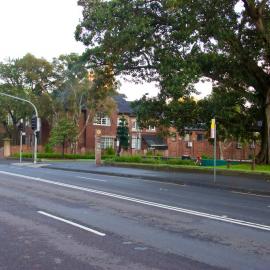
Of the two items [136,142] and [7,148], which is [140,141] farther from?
[7,148]

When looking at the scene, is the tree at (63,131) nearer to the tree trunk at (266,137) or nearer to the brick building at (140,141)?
the brick building at (140,141)

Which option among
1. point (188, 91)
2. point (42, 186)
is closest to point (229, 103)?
point (188, 91)

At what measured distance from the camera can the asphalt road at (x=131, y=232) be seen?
764 cm

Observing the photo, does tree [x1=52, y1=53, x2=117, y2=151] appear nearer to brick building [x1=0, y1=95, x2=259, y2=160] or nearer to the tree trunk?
brick building [x1=0, y1=95, x2=259, y2=160]

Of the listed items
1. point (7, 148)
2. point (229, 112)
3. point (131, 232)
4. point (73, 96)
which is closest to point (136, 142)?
point (73, 96)

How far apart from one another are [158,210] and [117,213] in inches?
50.4

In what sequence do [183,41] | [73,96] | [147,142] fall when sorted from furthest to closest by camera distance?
[147,142] → [73,96] → [183,41]

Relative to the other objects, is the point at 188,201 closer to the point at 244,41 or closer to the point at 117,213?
the point at 117,213

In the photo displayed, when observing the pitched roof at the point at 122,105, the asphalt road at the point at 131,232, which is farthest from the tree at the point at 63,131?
the asphalt road at the point at 131,232

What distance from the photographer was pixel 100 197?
1625cm

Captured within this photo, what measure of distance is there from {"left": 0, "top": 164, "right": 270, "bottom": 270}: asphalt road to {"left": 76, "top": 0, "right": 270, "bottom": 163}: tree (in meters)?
11.4

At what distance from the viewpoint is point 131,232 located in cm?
997

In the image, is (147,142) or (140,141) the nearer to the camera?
(147,142)

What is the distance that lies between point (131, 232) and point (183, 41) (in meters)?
19.1
